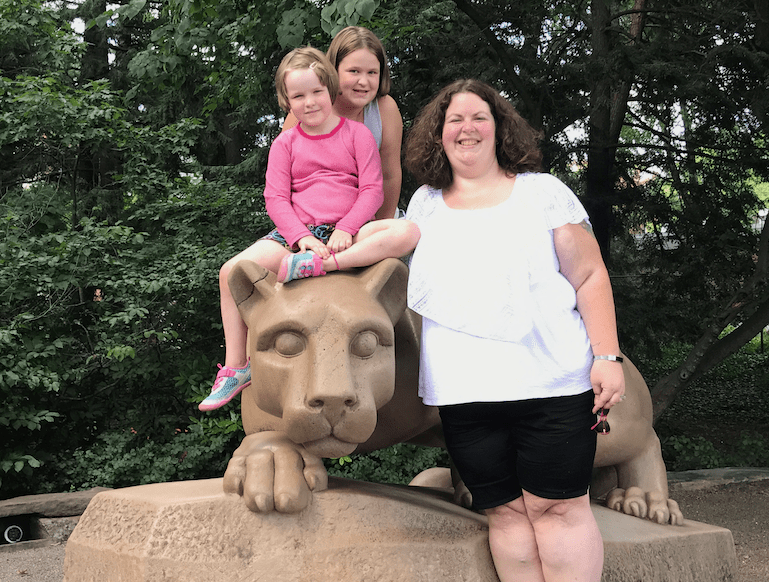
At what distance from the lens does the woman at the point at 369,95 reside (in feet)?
9.90

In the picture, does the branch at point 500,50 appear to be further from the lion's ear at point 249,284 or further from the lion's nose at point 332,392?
the lion's nose at point 332,392

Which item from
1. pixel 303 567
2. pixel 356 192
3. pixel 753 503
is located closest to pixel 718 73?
pixel 753 503

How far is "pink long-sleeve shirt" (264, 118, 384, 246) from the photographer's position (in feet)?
9.05

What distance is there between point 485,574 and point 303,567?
66 cm

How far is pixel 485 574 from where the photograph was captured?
2.65 m

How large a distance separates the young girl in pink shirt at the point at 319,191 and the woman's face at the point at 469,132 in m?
0.30

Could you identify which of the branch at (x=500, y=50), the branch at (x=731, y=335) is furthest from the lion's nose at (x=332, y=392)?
the branch at (x=731, y=335)

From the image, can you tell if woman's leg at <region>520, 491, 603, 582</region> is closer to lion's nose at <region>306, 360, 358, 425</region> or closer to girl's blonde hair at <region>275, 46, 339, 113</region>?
lion's nose at <region>306, 360, 358, 425</region>

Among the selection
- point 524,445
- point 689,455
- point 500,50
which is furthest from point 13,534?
point 689,455

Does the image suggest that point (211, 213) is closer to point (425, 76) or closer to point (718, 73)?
point (425, 76)

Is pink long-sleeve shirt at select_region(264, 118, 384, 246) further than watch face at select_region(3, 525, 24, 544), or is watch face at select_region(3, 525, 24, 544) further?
watch face at select_region(3, 525, 24, 544)

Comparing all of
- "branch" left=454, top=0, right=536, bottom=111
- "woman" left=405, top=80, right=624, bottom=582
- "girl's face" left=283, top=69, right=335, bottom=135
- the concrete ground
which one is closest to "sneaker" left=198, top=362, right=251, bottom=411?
"woman" left=405, top=80, right=624, bottom=582

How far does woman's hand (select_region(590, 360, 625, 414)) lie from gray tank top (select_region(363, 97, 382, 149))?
4.55 feet

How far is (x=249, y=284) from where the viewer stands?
2609 millimetres
